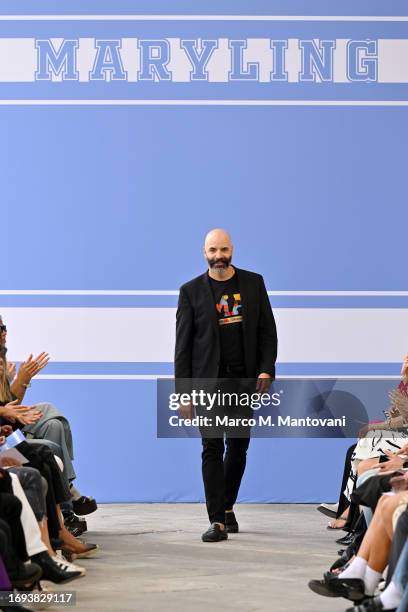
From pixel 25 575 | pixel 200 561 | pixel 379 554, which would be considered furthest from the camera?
pixel 200 561

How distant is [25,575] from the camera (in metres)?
3.84

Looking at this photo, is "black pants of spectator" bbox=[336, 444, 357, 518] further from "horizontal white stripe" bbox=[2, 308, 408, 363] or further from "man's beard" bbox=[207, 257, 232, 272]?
"horizontal white stripe" bbox=[2, 308, 408, 363]

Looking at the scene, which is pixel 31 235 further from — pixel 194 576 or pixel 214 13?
pixel 194 576

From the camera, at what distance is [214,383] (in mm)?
6051

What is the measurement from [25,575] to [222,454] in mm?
2323

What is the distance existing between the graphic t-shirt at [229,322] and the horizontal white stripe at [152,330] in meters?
1.41

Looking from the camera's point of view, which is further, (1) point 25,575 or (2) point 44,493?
(2) point 44,493

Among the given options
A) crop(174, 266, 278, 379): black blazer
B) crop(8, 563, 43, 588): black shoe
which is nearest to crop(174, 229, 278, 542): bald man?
crop(174, 266, 278, 379): black blazer

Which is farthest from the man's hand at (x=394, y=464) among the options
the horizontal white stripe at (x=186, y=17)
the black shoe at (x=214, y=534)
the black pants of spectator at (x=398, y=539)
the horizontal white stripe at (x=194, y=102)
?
the horizontal white stripe at (x=186, y=17)

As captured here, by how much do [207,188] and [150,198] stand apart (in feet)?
1.19

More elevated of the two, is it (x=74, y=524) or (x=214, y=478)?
(x=214, y=478)

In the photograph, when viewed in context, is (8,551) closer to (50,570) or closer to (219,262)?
(50,570)

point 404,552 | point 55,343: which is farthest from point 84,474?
point 404,552

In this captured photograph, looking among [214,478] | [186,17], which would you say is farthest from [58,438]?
[186,17]
